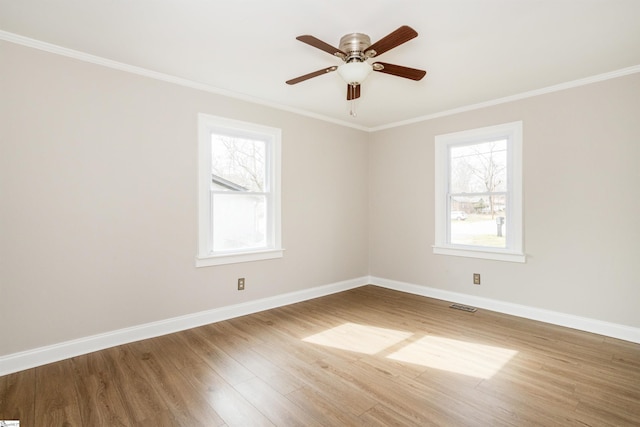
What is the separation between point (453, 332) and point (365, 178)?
2.68 metres

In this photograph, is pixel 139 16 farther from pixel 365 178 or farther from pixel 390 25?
pixel 365 178

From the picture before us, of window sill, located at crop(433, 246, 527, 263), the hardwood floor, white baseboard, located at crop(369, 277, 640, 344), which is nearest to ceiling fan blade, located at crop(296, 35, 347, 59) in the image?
the hardwood floor

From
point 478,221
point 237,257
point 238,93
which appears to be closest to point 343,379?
point 237,257

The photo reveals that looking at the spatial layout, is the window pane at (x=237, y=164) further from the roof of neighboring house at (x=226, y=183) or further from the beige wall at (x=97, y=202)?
the beige wall at (x=97, y=202)

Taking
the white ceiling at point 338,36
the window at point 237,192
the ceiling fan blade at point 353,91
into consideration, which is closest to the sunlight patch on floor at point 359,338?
the window at point 237,192

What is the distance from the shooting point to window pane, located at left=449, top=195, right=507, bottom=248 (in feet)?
12.8

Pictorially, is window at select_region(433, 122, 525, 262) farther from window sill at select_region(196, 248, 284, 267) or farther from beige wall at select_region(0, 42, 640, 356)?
window sill at select_region(196, 248, 284, 267)

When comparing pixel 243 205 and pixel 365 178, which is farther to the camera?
pixel 365 178

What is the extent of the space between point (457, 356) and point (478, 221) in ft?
6.37

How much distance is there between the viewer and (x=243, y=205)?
12.6 ft

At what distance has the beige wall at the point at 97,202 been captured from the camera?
2469 millimetres

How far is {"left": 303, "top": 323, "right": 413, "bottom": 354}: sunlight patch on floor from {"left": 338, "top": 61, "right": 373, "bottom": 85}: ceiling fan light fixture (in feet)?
7.38

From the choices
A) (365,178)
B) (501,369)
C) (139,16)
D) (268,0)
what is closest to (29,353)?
(139,16)

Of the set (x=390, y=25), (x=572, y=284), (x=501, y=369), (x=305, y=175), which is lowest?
(x=501, y=369)
